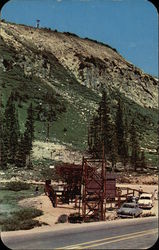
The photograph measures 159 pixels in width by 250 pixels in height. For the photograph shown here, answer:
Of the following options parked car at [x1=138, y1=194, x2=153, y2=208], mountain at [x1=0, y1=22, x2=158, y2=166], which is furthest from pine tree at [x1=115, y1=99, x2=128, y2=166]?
parked car at [x1=138, y1=194, x2=153, y2=208]

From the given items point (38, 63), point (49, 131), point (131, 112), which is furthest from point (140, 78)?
point (49, 131)

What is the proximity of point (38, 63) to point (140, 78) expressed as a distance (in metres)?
43.4

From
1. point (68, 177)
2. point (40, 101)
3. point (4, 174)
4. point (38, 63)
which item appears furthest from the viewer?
point (38, 63)

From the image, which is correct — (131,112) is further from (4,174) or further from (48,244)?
(48,244)

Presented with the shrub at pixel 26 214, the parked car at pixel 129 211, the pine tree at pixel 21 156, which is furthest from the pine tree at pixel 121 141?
the shrub at pixel 26 214

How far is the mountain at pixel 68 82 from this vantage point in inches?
3595

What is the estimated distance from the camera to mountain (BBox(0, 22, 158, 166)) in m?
91.3

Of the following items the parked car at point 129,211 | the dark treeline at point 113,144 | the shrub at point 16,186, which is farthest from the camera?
the dark treeline at point 113,144

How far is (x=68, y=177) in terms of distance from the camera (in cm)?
3728

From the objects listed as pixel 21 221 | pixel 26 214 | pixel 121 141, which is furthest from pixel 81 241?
pixel 121 141

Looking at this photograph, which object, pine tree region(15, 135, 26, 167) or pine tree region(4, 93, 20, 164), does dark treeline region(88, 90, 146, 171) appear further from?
pine tree region(4, 93, 20, 164)

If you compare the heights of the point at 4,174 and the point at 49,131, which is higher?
the point at 49,131

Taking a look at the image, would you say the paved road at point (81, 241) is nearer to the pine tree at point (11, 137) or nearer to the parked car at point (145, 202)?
the parked car at point (145, 202)

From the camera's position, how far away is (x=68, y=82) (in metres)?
117
